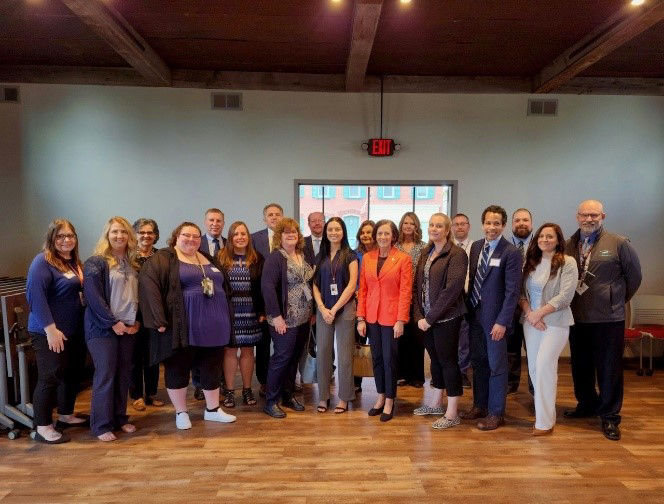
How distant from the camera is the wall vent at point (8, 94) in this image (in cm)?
508

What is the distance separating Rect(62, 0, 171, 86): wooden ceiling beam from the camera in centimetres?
333

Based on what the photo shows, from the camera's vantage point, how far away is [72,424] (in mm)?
3330

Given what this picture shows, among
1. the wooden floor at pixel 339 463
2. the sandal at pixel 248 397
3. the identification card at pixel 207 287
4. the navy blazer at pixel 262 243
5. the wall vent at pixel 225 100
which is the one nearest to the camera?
the wooden floor at pixel 339 463

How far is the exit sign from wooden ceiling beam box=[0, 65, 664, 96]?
1.92ft

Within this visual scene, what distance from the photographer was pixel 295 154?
531cm

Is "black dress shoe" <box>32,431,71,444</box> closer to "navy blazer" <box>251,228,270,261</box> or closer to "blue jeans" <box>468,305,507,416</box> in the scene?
"navy blazer" <box>251,228,270,261</box>

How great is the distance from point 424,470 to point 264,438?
110cm

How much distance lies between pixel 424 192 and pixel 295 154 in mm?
1620

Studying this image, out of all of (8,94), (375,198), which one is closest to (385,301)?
(375,198)

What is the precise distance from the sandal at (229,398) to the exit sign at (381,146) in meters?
3.04

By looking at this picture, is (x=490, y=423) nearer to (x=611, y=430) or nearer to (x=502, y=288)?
(x=611, y=430)

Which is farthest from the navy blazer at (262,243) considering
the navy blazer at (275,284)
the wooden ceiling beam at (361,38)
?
the wooden ceiling beam at (361,38)

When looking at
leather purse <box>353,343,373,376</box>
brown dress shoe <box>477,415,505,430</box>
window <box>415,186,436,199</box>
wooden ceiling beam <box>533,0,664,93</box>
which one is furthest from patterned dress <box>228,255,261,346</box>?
wooden ceiling beam <box>533,0,664,93</box>

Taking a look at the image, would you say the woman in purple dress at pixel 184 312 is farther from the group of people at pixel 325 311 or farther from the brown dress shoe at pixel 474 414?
the brown dress shoe at pixel 474 414
